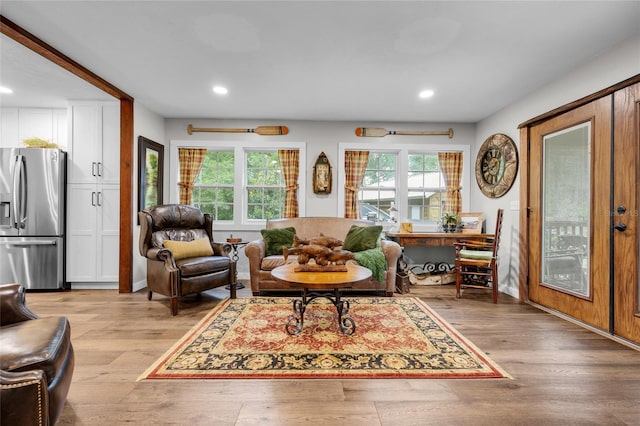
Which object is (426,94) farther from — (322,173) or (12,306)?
(12,306)

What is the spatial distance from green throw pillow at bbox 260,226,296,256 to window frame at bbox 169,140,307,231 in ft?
2.41

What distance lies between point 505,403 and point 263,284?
8.51 feet

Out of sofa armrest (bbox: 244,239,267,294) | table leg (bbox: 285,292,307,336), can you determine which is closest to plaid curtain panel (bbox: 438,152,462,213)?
sofa armrest (bbox: 244,239,267,294)

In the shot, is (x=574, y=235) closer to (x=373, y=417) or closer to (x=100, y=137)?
(x=373, y=417)

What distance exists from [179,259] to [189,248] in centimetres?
17

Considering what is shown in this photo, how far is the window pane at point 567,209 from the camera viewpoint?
2.81 meters

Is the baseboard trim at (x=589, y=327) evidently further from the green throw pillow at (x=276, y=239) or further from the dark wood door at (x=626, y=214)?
the green throw pillow at (x=276, y=239)

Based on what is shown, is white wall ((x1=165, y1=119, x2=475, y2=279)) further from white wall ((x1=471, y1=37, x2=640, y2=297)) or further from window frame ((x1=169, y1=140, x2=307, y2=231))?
white wall ((x1=471, y1=37, x2=640, y2=297))

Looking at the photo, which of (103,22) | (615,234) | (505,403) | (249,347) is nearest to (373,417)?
(505,403)

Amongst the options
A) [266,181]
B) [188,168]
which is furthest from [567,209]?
[188,168]

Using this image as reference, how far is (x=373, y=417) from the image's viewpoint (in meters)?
1.51

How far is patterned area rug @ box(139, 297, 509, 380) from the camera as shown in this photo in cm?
191

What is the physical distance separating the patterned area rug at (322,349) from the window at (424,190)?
217 cm

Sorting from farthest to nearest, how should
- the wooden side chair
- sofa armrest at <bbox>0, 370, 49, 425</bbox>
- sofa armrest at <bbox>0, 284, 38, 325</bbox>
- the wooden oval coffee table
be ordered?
the wooden side chair, the wooden oval coffee table, sofa armrest at <bbox>0, 284, 38, 325</bbox>, sofa armrest at <bbox>0, 370, 49, 425</bbox>
